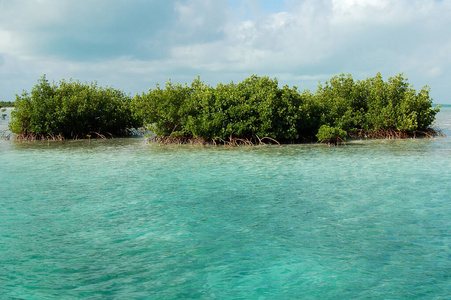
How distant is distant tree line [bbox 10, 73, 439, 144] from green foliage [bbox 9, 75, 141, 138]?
0.19 ft

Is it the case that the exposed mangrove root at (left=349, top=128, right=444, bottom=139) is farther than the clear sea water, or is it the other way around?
the exposed mangrove root at (left=349, top=128, right=444, bottom=139)

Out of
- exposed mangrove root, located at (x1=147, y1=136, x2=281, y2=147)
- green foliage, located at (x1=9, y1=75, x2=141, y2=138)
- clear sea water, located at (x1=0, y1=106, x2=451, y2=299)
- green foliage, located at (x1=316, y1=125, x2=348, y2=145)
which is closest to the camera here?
clear sea water, located at (x1=0, y1=106, x2=451, y2=299)

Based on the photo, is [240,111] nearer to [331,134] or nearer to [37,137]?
[331,134]

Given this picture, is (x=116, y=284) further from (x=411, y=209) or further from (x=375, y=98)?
(x=375, y=98)

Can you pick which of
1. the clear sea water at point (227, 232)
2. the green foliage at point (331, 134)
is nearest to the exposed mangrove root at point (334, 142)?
the green foliage at point (331, 134)

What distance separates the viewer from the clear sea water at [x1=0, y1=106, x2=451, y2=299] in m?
5.08

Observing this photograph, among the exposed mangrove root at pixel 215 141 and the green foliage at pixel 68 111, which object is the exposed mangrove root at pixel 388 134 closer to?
the exposed mangrove root at pixel 215 141

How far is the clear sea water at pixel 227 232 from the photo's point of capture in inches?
200

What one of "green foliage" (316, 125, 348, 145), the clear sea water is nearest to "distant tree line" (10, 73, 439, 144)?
"green foliage" (316, 125, 348, 145)

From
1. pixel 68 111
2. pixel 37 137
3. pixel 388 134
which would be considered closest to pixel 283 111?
pixel 388 134

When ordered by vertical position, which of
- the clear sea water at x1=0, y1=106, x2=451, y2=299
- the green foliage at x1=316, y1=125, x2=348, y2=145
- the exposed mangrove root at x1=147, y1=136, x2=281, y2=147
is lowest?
the clear sea water at x1=0, y1=106, x2=451, y2=299

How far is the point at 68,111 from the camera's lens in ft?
77.2

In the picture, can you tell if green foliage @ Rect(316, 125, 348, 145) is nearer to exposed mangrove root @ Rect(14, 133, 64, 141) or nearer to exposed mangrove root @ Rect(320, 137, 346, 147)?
exposed mangrove root @ Rect(320, 137, 346, 147)

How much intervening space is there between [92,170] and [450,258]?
11.4m
